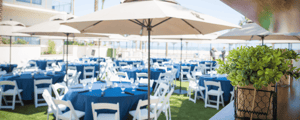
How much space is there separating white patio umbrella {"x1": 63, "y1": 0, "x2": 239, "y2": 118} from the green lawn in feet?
8.54

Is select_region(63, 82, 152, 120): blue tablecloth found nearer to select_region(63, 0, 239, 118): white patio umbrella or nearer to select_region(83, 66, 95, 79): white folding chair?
select_region(63, 0, 239, 118): white patio umbrella

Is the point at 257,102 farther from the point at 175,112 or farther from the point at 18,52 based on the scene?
the point at 18,52

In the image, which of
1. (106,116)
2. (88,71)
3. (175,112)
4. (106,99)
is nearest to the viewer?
(106,116)

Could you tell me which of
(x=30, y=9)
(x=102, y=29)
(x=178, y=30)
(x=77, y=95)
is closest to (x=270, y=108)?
(x=178, y=30)

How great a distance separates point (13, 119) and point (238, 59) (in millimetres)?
5768

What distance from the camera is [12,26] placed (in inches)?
314

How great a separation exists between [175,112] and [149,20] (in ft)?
12.1

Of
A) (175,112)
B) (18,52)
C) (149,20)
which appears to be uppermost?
(149,20)

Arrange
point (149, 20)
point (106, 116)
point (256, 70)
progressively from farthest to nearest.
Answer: point (106, 116) < point (149, 20) < point (256, 70)

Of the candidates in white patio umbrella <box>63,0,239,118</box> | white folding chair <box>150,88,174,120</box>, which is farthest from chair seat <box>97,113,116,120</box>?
white patio umbrella <box>63,0,239,118</box>

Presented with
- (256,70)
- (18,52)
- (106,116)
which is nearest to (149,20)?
(256,70)

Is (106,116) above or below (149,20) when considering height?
below

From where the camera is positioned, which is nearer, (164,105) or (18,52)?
(164,105)

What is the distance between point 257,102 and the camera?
111cm
